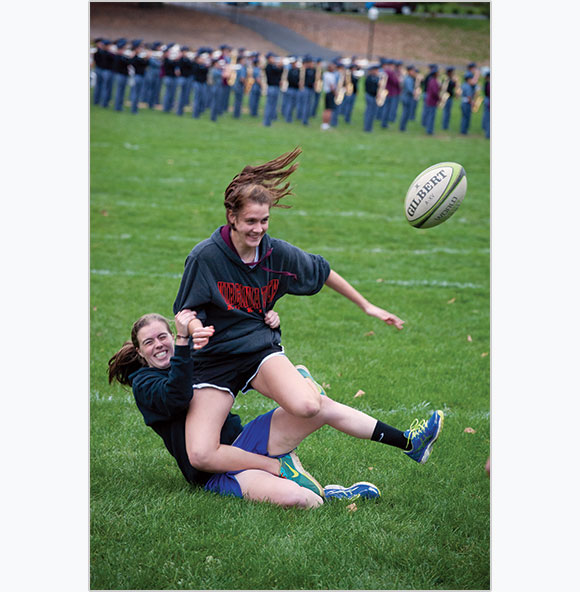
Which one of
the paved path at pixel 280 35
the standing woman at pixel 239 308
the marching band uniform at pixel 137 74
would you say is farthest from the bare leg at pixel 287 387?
the paved path at pixel 280 35

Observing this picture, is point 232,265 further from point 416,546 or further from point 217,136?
point 217,136

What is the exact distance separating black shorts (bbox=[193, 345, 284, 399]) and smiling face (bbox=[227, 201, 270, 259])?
54 centimetres

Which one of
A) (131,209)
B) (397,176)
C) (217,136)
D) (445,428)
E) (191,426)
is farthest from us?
(217,136)

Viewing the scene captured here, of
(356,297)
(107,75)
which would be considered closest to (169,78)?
(107,75)

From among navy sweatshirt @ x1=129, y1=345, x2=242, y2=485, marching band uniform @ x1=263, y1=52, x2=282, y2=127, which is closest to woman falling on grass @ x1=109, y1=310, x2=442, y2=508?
navy sweatshirt @ x1=129, y1=345, x2=242, y2=485

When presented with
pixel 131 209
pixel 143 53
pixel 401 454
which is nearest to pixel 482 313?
pixel 401 454

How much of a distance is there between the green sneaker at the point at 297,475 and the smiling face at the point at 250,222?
3.49 feet

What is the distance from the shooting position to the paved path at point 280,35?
31.4 metres

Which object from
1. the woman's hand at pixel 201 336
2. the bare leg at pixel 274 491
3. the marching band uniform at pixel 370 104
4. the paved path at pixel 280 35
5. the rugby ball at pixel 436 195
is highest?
the paved path at pixel 280 35

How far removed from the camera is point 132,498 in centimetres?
362

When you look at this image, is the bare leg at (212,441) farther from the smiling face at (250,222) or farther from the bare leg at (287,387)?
the smiling face at (250,222)

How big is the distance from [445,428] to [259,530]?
5.49 ft

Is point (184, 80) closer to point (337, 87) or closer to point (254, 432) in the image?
point (337, 87)

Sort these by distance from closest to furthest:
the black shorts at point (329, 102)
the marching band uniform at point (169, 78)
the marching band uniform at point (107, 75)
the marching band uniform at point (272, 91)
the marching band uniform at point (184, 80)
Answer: the marching band uniform at point (272, 91) → the black shorts at point (329, 102) → the marching band uniform at point (107, 75) → the marching band uniform at point (184, 80) → the marching band uniform at point (169, 78)
